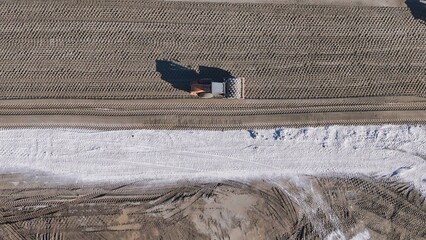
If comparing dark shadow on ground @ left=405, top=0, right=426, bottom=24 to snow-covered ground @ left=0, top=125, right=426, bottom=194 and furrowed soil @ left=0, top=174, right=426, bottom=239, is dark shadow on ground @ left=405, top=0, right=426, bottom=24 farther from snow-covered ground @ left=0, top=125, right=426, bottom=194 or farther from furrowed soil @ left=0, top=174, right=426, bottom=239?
furrowed soil @ left=0, top=174, right=426, bottom=239

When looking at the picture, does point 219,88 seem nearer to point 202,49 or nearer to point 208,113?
point 208,113

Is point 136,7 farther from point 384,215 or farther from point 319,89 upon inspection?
point 384,215

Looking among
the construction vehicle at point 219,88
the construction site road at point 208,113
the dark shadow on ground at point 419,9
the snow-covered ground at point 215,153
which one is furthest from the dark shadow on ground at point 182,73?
the dark shadow on ground at point 419,9

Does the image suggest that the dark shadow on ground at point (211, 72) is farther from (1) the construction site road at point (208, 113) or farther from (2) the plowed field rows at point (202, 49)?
(1) the construction site road at point (208, 113)

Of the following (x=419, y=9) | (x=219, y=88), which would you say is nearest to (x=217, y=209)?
(x=219, y=88)

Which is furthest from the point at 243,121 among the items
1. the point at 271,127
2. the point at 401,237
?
the point at 401,237

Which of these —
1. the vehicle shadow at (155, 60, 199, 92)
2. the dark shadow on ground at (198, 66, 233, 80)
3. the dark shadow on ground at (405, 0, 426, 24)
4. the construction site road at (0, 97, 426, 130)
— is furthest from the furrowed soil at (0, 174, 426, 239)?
the dark shadow on ground at (405, 0, 426, 24)
